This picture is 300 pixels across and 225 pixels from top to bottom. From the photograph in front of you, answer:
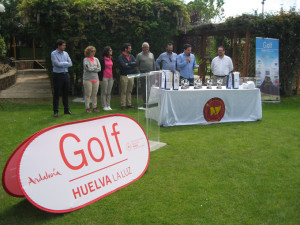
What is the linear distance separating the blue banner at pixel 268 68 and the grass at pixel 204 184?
375cm

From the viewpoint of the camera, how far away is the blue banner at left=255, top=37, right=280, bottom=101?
981 centimetres

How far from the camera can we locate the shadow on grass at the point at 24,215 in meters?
2.87

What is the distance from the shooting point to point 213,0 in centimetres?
4000

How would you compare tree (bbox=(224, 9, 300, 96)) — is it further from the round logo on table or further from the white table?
the round logo on table

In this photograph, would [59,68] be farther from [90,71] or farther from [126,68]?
[126,68]

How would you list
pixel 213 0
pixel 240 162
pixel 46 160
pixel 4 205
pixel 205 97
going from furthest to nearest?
pixel 213 0
pixel 205 97
pixel 240 162
pixel 4 205
pixel 46 160

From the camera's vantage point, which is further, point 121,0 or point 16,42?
point 16,42

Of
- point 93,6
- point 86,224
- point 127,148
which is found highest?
point 93,6

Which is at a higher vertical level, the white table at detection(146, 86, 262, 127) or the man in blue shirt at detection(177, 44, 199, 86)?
the man in blue shirt at detection(177, 44, 199, 86)

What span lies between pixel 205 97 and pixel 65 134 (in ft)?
13.7

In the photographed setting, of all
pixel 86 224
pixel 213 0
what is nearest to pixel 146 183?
pixel 86 224

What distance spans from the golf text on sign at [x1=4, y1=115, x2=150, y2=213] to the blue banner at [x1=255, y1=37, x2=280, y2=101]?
23.6ft

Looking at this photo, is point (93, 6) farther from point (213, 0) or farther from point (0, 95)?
point (213, 0)

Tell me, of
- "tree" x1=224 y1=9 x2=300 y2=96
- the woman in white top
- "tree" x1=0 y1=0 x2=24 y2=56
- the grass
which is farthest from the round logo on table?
"tree" x1=0 y1=0 x2=24 y2=56
